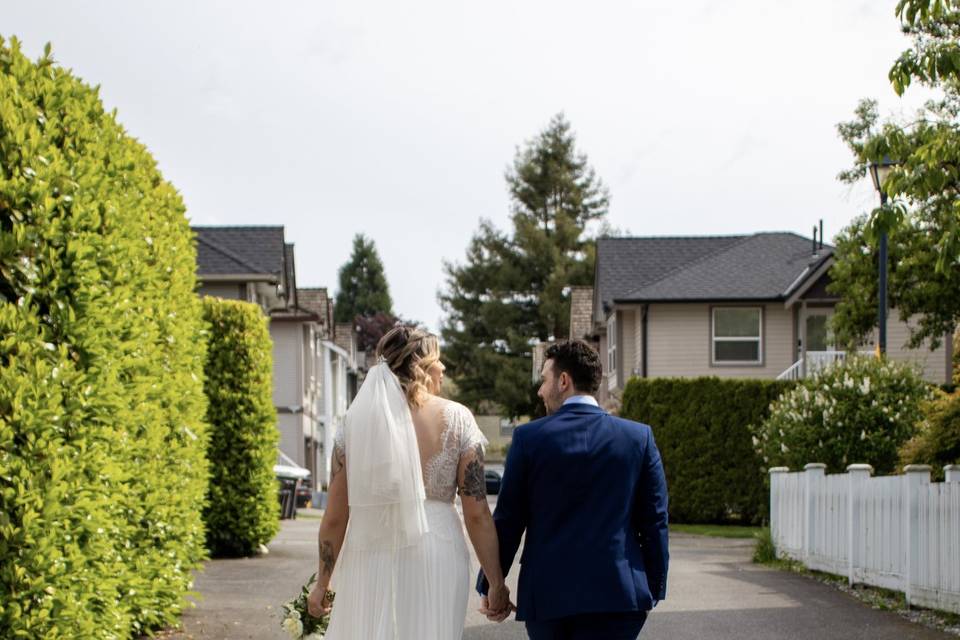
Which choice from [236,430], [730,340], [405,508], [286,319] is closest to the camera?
[405,508]

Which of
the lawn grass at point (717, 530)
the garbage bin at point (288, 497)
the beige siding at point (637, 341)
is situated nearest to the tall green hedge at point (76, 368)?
the lawn grass at point (717, 530)

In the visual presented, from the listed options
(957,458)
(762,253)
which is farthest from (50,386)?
(762,253)

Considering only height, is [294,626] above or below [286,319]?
below

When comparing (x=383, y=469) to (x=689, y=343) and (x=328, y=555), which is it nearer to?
(x=328, y=555)

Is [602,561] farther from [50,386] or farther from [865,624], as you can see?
[865,624]

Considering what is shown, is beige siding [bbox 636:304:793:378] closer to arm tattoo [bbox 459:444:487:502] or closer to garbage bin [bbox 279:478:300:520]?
garbage bin [bbox 279:478:300:520]

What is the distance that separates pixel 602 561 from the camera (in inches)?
224

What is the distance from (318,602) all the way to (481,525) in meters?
0.99

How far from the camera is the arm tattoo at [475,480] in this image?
20.3 feet

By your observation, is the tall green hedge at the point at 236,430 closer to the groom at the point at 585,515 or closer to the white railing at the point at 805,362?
the groom at the point at 585,515

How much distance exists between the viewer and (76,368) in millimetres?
7695

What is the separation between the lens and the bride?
6.12 m

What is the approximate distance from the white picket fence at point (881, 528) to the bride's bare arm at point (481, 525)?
22.4ft

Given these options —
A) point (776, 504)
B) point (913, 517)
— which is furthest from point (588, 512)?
point (776, 504)
